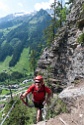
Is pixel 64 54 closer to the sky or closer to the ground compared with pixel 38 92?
closer to the sky

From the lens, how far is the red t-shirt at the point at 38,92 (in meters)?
10.9

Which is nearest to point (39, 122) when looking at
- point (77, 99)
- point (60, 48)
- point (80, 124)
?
point (80, 124)

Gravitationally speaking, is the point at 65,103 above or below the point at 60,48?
below

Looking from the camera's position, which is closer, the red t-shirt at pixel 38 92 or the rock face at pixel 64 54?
the red t-shirt at pixel 38 92

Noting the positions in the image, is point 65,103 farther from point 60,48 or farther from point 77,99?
point 60,48

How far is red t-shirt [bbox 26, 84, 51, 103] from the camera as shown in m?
10.9

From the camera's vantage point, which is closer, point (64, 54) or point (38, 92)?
point (38, 92)

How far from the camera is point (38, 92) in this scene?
10.9m

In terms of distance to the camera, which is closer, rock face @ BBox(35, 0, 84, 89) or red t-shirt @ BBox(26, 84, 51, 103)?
red t-shirt @ BBox(26, 84, 51, 103)

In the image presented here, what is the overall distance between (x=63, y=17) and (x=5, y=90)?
133 meters

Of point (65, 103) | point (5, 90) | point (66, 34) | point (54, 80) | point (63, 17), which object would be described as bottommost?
point (5, 90)

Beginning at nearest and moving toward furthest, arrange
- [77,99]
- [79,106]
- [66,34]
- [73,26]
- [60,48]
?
[79,106] < [77,99] < [73,26] < [66,34] < [60,48]

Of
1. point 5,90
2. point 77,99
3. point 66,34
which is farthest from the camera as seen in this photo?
point 5,90

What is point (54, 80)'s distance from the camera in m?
61.1
